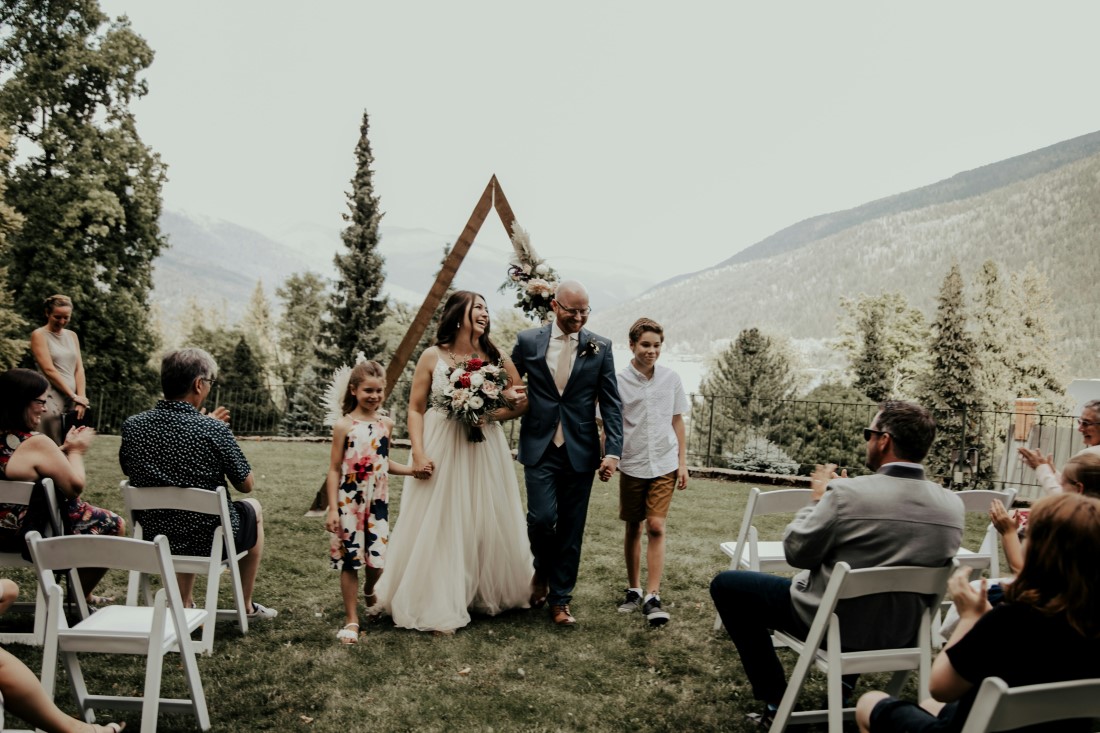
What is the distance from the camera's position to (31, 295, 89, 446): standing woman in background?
7.76 m

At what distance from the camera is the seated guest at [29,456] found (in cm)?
413

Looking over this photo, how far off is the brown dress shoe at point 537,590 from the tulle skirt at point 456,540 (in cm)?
6

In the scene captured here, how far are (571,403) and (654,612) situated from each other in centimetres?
154

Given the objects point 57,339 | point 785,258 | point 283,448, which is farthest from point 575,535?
point 785,258

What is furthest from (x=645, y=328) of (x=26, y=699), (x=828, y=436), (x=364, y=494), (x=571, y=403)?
(x=828, y=436)

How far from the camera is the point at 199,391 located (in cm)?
445

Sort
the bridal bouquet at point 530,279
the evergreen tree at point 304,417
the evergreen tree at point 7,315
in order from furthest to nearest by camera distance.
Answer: the evergreen tree at point 304,417, the evergreen tree at point 7,315, the bridal bouquet at point 530,279

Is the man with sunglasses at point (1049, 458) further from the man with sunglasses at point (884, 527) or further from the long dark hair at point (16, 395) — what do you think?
the long dark hair at point (16, 395)

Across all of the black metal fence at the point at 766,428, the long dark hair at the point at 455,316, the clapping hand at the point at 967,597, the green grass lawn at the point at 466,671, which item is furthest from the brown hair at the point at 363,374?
the black metal fence at the point at 766,428

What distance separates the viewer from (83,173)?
23.7m

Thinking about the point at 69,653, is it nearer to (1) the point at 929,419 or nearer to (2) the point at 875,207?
(1) the point at 929,419

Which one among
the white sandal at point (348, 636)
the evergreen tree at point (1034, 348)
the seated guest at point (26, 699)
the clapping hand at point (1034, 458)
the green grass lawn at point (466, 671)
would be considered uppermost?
the evergreen tree at point (1034, 348)

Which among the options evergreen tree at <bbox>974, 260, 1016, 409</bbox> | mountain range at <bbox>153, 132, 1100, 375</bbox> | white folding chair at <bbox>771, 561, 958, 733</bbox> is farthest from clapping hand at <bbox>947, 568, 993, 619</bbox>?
mountain range at <bbox>153, 132, 1100, 375</bbox>

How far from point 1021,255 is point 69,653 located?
5375 inches
